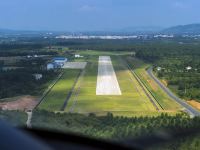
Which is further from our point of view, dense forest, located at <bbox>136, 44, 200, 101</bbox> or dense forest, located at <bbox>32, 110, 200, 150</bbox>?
dense forest, located at <bbox>136, 44, 200, 101</bbox>

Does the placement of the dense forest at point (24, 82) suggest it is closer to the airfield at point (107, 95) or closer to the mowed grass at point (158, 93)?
the airfield at point (107, 95)

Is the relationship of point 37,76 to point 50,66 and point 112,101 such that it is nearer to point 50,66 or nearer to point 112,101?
point 50,66

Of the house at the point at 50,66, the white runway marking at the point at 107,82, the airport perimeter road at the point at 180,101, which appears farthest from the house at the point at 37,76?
the airport perimeter road at the point at 180,101

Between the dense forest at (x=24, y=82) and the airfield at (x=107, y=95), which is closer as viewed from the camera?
the airfield at (x=107, y=95)

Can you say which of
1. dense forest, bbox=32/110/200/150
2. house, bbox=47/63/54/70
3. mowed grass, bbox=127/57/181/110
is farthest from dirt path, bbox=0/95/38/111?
house, bbox=47/63/54/70

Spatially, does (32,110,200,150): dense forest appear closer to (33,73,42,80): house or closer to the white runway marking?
the white runway marking

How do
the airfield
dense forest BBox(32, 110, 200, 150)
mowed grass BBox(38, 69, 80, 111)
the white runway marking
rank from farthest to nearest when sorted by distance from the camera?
the white runway marking, mowed grass BBox(38, 69, 80, 111), the airfield, dense forest BBox(32, 110, 200, 150)

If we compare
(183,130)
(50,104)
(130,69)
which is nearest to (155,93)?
(50,104)

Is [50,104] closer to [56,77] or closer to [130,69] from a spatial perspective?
[56,77]

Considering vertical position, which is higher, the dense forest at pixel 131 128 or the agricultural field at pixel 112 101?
the dense forest at pixel 131 128
